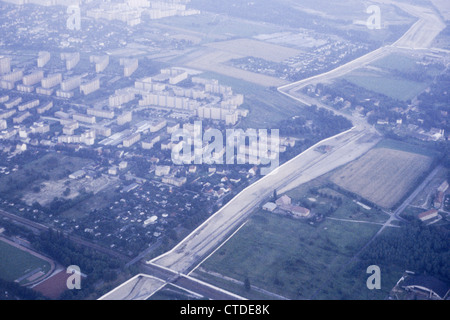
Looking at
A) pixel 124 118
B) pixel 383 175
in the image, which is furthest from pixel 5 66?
pixel 383 175

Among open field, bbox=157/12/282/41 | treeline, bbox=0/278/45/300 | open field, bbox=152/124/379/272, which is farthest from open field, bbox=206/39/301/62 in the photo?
treeline, bbox=0/278/45/300

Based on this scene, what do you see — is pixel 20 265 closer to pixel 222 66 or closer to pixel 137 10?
pixel 222 66

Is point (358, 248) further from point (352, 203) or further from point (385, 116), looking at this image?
point (385, 116)

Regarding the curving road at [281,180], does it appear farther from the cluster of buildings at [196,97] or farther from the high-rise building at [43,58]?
the high-rise building at [43,58]

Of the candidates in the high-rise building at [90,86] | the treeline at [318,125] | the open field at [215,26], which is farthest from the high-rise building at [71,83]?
the open field at [215,26]

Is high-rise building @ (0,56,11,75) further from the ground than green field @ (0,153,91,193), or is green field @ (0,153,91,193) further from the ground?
high-rise building @ (0,56,11,75)

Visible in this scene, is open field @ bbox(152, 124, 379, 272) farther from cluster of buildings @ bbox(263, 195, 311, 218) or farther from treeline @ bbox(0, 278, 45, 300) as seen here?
treeline @ bbox(0, 278, 45, 300)
